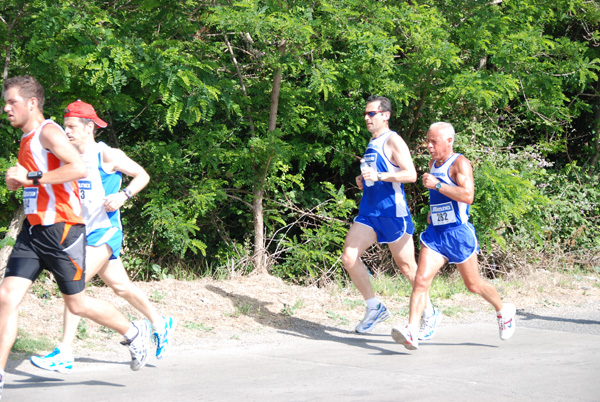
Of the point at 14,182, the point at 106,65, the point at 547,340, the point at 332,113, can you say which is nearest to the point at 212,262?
the point at 332,113

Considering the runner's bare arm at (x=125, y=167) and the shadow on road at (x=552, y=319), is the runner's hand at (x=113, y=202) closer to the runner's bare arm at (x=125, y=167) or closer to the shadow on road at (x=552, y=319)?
the runner's bare arm at (x=125, y=167)

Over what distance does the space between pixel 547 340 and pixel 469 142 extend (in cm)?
437

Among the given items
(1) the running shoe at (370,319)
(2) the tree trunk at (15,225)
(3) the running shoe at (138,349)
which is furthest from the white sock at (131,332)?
(2) the tree trunk at (15,225)

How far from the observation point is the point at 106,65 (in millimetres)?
7227

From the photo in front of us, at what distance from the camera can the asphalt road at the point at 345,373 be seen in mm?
4441

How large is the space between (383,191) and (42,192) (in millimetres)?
3268

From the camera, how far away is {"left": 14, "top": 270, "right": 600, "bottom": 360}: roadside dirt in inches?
247

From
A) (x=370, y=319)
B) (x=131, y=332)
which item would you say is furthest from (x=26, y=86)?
(x=370, y=319)

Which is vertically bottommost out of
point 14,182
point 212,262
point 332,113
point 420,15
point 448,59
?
point 212,262

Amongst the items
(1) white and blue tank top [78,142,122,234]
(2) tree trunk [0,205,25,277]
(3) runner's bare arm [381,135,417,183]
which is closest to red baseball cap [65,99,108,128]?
(1) white and blue tank top [78,142,122,234]

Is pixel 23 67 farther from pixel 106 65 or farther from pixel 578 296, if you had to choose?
pixel 578 296

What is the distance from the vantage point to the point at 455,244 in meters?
6.03

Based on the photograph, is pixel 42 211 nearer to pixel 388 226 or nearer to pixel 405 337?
pixel 405 337

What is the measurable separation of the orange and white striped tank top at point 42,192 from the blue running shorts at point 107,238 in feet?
1.86
